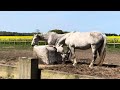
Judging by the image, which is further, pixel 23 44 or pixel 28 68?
pixel 23 44

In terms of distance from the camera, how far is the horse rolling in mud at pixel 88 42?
1033 cm

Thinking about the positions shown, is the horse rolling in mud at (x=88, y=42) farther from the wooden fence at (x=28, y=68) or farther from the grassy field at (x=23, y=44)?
the grassy field at (x=23, y=44)

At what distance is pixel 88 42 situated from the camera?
10523 millimetres

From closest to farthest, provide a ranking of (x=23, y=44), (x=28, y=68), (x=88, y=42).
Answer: (x=28, y=68)
(x=88, y=42)
(x=23, y=44)

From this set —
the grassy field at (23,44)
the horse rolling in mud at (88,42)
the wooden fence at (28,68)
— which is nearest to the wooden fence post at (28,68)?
the wooden fence at (28,68)

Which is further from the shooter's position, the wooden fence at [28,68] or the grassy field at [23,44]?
the grassy field at [23,44]

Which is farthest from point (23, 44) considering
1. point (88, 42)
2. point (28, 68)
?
point (28, 68)

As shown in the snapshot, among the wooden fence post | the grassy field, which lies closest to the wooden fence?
the wooden fence post

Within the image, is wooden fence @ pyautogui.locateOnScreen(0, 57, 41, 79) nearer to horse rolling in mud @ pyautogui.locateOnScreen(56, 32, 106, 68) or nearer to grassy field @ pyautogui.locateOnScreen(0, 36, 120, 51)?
horse rolling in mud @ pyautogui.locateOnScreen(56, 32, 106, 68)

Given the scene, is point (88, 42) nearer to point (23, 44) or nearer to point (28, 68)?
point (28, 68)

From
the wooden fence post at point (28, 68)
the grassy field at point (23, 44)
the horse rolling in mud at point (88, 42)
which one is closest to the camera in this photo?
the wooden fence post at point (28, 68)
